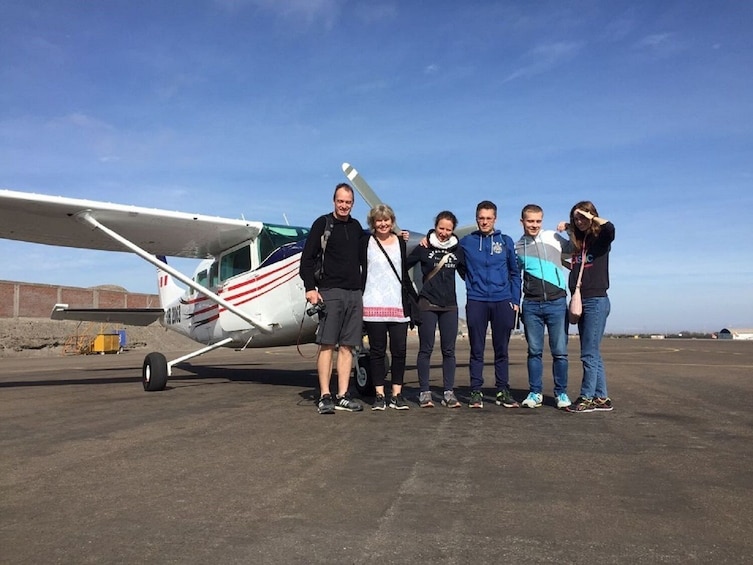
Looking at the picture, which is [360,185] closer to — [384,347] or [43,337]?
[384,347]

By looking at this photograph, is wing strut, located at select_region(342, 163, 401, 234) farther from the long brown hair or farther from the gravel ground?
the gravel ground

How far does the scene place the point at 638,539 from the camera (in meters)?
2.16

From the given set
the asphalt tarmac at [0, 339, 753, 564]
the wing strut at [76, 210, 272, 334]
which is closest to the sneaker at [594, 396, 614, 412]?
the asphalt tarmac at [0, 339, 753, 564]

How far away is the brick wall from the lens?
35.0 meters

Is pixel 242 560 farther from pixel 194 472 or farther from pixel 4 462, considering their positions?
pixel 4 462

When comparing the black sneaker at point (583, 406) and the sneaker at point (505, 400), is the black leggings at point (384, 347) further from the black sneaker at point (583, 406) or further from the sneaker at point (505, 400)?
the black sneaker at point (583, 406)

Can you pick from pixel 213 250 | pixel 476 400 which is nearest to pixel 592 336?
pixel 476 400

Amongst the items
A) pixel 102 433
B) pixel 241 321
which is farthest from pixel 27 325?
pixel 102 433

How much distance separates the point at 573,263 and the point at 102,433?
14.4 ft

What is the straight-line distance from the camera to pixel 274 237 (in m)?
8.95

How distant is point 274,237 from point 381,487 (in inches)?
256

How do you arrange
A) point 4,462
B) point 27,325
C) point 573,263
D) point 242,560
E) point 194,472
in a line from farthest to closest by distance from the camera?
point 27,325 < point 573,263 < point 4,462 < point 194,472 < point 242,560

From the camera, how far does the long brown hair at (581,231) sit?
17.2 ft

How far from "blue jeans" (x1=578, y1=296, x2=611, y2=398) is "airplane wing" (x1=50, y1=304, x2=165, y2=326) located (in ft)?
32.7
